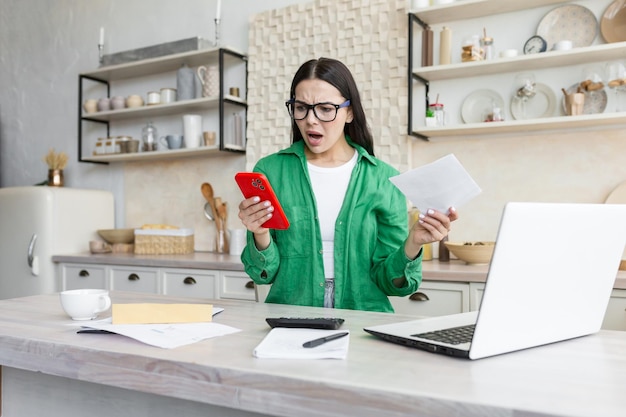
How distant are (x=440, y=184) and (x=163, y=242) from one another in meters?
2.68

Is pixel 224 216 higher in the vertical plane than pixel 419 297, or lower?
higher

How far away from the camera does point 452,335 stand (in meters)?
1.15

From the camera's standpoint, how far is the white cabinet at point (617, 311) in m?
2.29

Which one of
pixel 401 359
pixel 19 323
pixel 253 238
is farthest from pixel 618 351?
pixel 19 323

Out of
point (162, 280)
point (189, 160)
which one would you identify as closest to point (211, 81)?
point (189, 160)

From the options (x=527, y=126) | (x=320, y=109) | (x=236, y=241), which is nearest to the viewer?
(x=320, y=109)

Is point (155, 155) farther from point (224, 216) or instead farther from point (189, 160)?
point (224, 216)

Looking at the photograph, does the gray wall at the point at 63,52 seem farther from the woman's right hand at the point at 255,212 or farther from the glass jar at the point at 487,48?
the woman's right hand at the point at 255,212

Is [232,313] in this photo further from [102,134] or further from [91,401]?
[102,134]

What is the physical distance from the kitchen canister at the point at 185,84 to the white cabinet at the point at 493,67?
1.47 meters

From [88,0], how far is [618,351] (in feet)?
14.8

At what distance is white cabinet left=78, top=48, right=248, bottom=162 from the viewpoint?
3719mm

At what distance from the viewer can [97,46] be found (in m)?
4.43

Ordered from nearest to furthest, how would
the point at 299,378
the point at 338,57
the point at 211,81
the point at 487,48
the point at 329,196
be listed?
the point at 299,378
the point at 329,196
the point at 487,48
the point at 338,57
the point at 211,81
